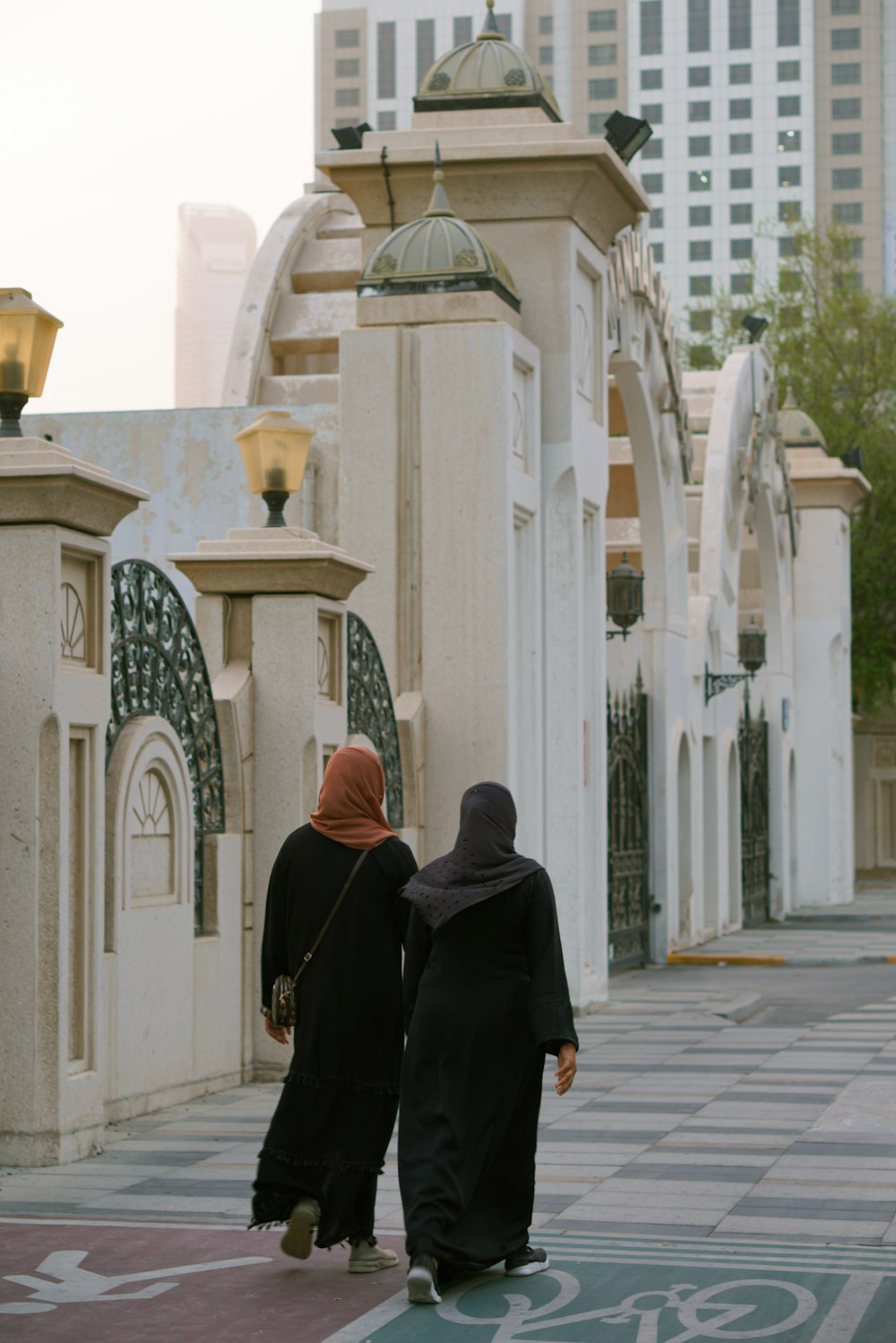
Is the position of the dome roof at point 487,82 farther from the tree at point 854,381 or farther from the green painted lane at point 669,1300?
the tree at point 854,381

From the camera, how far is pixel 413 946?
21.9ft

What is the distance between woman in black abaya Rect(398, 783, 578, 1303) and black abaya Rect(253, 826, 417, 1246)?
243mm

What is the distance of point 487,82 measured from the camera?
51.2 ft

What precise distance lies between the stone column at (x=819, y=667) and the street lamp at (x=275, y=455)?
20.3 metres

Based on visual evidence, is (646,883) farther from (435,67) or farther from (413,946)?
(413,946)

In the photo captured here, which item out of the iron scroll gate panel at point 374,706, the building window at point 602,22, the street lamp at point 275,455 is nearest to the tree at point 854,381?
the iron scroll gate panel at point 374,706

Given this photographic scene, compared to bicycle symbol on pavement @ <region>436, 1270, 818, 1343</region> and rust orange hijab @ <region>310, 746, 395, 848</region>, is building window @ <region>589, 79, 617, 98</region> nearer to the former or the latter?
rust orange hijab @ <region>310, 746, 395, 848</region>

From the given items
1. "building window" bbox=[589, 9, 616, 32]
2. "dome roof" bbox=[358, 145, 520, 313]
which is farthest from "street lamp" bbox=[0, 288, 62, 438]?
"building window" bbox=[589, 9, 616, 32]

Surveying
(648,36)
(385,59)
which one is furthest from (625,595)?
(385,59)

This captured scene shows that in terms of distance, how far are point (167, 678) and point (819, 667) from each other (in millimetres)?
22133

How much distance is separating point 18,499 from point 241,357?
11402mm

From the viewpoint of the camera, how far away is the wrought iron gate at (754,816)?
27.6 metres

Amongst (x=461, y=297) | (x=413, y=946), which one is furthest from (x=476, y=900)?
(x=461, y=297)

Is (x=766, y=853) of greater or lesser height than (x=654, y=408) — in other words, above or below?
below
